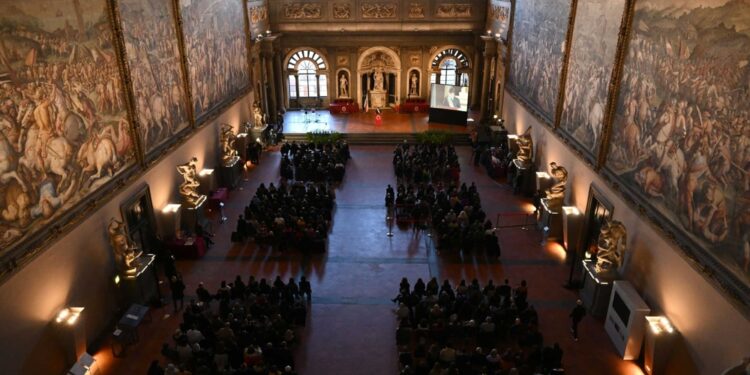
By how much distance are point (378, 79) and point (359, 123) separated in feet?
13.9

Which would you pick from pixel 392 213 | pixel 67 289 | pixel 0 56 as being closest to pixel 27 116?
pixel 0 56

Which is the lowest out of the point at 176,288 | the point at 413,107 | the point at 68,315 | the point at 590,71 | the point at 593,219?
the point at 176,288

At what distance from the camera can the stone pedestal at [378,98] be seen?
112 ft

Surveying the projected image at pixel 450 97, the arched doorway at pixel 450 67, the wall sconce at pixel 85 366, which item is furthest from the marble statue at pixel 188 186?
the arched doorway at pixel 450 67

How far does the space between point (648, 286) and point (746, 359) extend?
13.0 feet

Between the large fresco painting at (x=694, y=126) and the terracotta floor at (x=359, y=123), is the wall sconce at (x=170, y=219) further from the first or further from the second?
the terracotta floor at (x=359, y=123)

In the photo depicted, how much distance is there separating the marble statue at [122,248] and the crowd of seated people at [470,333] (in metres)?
6.80

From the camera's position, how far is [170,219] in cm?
1636

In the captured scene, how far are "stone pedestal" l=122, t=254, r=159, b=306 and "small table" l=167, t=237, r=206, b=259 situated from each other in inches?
81.6

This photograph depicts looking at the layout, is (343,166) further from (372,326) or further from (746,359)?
(746,359)

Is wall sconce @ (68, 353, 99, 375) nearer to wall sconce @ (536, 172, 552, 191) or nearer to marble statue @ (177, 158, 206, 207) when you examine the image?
marble statue @ (177, 158, 206, 207)

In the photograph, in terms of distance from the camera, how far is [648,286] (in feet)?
39.3

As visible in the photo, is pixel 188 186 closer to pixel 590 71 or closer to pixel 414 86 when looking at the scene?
pixel 590 71

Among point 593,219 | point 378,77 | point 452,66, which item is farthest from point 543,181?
point 378,77
